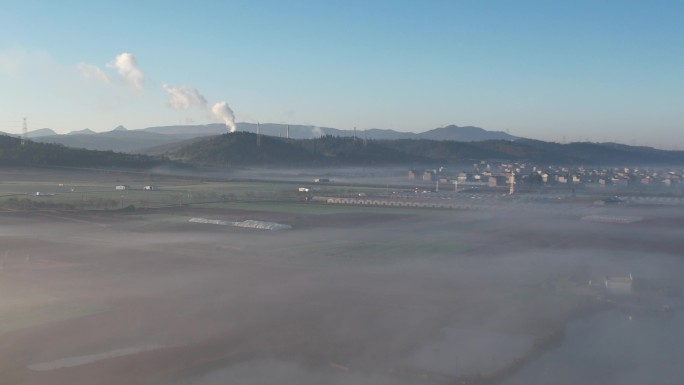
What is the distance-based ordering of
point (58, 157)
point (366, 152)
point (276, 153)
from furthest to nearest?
1. point (366, 152)
2. point (276, 153)
3. point (58, 157)

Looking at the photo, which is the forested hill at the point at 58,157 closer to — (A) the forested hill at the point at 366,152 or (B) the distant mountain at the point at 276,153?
(A) the forested hill at the point at 366,152

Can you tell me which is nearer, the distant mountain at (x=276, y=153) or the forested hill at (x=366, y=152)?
the distant mountain at (x=276, y=153)

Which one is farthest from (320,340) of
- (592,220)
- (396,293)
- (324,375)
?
(592,220)

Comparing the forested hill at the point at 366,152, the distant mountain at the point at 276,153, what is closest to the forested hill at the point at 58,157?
the forested hill at the point at 366,152

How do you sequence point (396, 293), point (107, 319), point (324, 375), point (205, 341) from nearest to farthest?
point (324, 375) < point (205, 341) < point (107, 319) < point (396, 293)

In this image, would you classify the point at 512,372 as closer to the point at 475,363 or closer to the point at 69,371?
the point at 475,363

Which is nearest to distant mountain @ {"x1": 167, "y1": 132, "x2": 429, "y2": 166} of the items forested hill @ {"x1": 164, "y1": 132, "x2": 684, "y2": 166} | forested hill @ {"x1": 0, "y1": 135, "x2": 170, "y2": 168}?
forested hill @ {"x1": 164, "y1": 132, "x2": 684, "y2": 166}

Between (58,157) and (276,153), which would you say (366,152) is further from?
(58,157)

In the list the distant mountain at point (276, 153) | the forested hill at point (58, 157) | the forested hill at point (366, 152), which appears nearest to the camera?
the forested hill at point (58, 157)

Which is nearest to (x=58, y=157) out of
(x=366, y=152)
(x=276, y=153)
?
(x=276, y=153)
